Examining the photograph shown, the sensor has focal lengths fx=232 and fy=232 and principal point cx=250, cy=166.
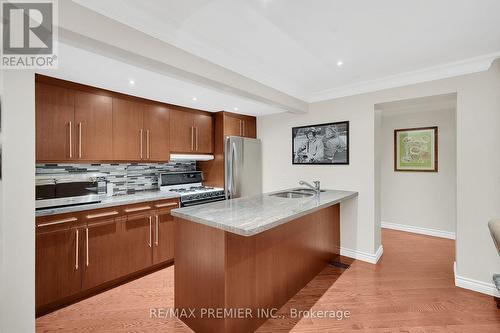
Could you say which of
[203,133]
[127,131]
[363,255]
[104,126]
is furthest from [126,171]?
[363,255]

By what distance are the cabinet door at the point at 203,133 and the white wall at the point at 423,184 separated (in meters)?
3.43

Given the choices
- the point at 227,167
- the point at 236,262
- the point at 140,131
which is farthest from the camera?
the point at 227,167

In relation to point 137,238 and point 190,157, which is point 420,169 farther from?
point 137,238

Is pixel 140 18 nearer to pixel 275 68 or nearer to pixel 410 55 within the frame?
pixel 275 68

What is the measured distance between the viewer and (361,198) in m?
3.13

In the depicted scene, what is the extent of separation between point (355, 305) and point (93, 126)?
3271mm

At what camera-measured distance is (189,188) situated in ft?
12.5

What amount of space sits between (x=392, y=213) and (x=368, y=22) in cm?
401

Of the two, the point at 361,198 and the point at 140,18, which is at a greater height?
the point at 140,18

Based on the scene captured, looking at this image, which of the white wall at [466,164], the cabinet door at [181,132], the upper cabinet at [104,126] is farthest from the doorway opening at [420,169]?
the upper cabinet at [104,126]

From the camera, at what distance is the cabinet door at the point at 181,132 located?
339 centimetres

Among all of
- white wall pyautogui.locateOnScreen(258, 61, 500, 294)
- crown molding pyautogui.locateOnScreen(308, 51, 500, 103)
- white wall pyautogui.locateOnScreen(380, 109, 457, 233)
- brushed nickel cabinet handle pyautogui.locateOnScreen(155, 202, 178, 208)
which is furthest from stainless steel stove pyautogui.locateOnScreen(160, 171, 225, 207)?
white wall pyautogui.locateOnScreen(380, 109, 457, 233)

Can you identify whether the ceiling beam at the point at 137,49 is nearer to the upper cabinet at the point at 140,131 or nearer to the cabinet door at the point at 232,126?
Answer: the upper cabinet at the point at 140,131

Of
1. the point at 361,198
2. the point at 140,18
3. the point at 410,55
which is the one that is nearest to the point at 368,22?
the point at 410,55
